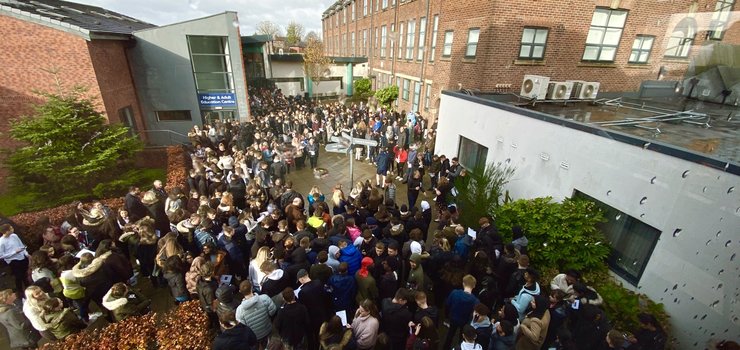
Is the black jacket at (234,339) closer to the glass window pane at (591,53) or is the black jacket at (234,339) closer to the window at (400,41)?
the glass window pane at (591,53)

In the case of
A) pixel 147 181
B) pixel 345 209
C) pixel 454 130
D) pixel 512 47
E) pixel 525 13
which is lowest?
pixel 147 181

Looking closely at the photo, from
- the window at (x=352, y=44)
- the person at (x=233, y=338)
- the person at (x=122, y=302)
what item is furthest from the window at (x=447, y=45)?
the window at (x=352, y=44)

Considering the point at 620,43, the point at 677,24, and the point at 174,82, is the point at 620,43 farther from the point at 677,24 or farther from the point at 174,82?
the point at 174,82

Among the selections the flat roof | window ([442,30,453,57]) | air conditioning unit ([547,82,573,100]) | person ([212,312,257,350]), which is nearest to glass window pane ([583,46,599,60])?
the flat roof

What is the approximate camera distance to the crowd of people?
416 cm

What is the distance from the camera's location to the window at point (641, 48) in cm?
1330

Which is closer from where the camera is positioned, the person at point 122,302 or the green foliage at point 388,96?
the person at point 122,302

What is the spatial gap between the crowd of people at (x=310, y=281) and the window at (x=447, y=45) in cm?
1079

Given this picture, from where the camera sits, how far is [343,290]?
4.95 meters

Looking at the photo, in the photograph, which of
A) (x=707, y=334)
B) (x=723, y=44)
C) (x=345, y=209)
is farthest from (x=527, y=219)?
(x=723, y=44)

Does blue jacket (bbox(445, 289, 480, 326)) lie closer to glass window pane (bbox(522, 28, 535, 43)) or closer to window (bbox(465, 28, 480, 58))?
window (bbox(465, 28, 480, 58))

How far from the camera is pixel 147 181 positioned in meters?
11.4

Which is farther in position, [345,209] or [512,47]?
[512,47]

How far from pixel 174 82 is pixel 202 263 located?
1443 cm
